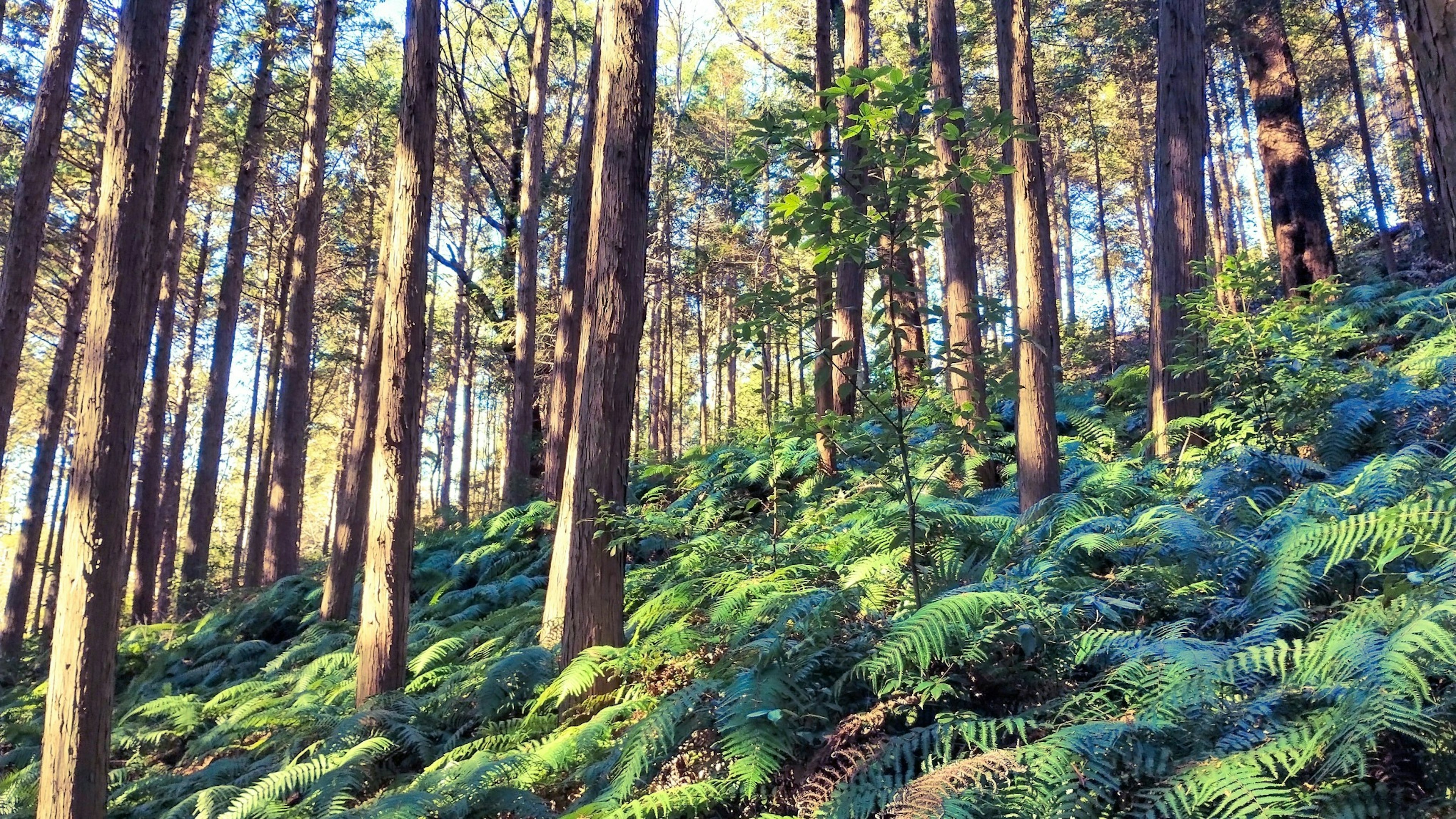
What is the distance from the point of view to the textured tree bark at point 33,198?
8961 millimetres

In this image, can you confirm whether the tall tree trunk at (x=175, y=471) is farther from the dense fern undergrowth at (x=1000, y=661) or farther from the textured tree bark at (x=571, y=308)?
the dense fern undergrowth at (x=1000, y=661)

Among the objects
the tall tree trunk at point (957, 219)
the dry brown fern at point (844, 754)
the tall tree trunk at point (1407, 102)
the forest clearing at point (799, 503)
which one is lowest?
the dry brown fern at point (844, 754)

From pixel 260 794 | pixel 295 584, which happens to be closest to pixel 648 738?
pixel 260 794

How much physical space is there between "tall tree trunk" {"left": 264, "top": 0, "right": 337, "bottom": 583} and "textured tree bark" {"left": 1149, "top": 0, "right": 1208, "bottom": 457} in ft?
34.4

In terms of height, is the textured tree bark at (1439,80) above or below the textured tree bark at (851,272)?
below

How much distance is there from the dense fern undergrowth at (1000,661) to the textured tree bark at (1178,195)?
47 cm

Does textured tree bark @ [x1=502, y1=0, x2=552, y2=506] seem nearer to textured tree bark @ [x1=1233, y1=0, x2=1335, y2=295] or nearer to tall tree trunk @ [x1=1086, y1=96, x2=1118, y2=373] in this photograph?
textured tree bark @ [x1=1233, y1=0, x2=1335, y2=295]

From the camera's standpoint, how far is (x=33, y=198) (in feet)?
29.7

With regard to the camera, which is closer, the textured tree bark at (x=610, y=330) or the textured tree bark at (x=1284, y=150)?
the textured tree bark at (x=610, y=330)

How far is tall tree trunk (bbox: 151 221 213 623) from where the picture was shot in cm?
1777

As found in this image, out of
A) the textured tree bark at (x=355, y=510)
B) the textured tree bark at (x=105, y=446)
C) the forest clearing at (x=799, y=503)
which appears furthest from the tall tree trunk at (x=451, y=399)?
the textured tree bark at (x=105, y=446)

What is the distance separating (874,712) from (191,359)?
24853mm

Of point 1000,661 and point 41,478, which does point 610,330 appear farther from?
point 41,478

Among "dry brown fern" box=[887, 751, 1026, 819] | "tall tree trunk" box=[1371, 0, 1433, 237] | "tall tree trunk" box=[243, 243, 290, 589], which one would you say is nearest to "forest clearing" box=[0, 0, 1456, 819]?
"dry brown fern" box=[887, 751, 1026, 819]
